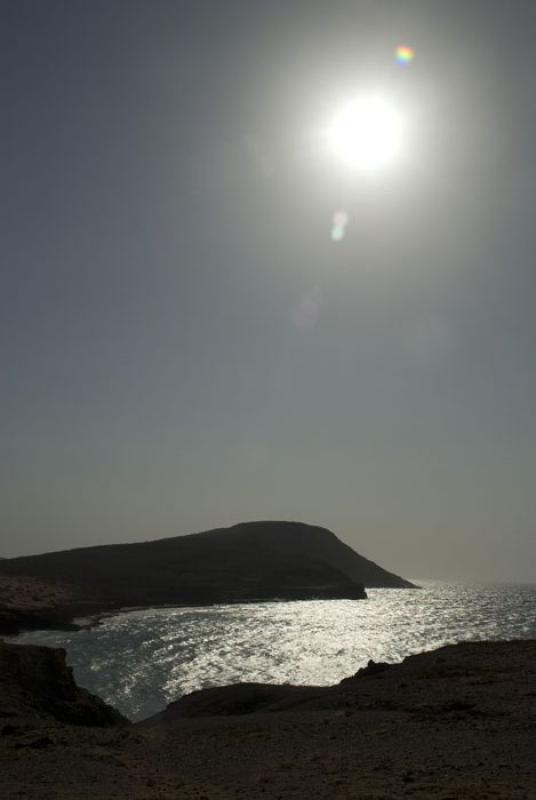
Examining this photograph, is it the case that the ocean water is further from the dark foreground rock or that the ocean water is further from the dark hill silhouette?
the dark hill silhouette

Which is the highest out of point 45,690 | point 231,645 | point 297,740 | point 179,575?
point 179,575

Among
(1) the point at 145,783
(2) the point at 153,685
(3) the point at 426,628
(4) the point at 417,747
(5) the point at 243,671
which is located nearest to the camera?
(1) the point at 145,783

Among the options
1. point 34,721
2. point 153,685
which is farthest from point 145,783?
point 153,685

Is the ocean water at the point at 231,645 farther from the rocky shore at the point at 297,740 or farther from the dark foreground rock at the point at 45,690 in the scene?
the rocky shore at the point at 297,740

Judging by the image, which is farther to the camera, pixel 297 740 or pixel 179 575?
pixel 179 575

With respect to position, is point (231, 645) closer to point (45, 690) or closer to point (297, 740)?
point (45, 690)

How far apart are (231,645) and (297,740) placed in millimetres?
51127

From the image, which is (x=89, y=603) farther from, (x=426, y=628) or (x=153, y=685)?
(x=153, y=685)

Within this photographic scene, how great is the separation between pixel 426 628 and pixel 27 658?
7536 centimetres

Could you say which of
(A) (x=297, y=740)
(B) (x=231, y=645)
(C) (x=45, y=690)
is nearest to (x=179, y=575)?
(B) (x=231, y=645)

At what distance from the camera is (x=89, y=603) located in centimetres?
12244

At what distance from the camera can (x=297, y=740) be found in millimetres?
18734

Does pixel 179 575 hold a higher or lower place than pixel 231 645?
higher

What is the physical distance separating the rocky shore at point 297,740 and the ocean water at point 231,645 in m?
12.2
